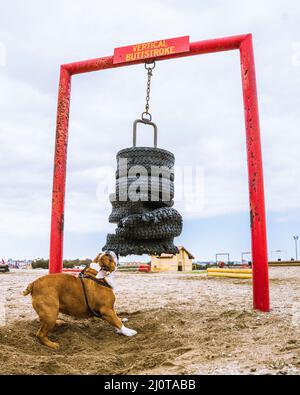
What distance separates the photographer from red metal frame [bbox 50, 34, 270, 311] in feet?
16.8

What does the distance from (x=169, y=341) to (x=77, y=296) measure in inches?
43.9

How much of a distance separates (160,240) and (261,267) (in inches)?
62.8

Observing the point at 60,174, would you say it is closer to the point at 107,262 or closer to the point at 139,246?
the point at 107,262

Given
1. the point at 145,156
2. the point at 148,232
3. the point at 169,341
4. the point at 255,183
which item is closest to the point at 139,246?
the point at 148,232

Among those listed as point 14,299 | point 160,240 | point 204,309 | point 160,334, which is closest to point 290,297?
point 204,309

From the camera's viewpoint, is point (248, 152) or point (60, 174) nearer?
point (248, 152)

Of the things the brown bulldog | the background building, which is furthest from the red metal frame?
the background building

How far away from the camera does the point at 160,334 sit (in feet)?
15.1

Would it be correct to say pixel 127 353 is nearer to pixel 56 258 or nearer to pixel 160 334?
pixel 160 334

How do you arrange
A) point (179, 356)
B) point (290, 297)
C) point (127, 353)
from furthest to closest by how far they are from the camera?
point (290, 297), point (127, 353), point (179, 356)

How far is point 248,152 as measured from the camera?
5.32 m

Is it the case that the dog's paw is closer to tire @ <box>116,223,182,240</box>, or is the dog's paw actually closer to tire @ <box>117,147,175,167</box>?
tire @ <box>116,223,182,240</box>
